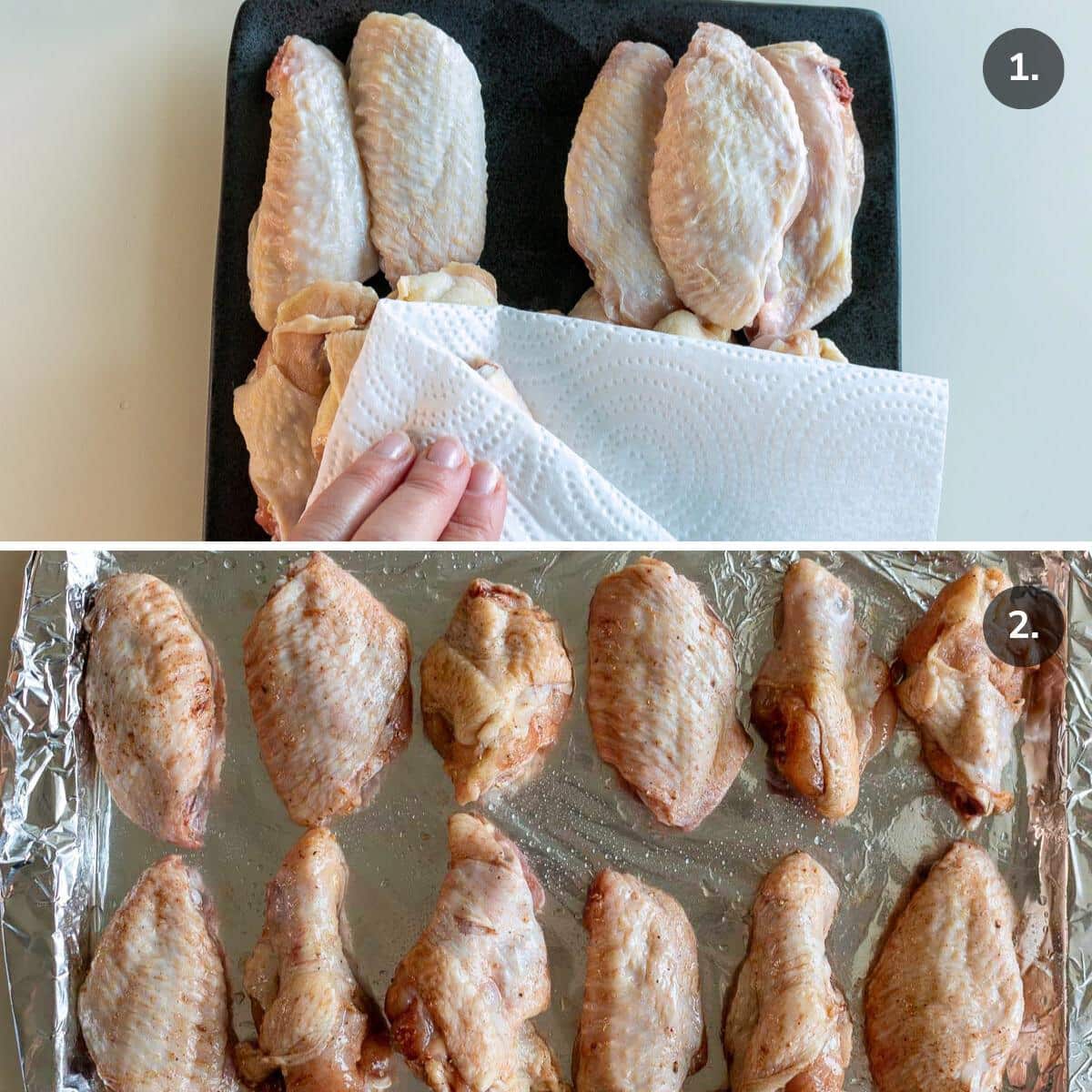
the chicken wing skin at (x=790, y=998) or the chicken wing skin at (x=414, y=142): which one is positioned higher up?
the chicken wing skin at (x=414, y=142)

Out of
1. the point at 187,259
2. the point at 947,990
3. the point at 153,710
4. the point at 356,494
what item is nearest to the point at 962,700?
the point at 947,990

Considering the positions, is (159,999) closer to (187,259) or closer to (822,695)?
(822,695)

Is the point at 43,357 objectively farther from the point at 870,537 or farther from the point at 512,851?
the point at 870,537

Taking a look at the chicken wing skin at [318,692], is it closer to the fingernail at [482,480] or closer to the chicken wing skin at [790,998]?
the fingernail at [482,480]

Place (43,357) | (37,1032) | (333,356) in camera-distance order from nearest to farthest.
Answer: (37,1032) < (333,356) < (43,357)

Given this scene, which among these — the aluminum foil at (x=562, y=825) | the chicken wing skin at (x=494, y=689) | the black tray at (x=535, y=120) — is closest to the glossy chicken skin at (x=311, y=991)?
the aluminum foil at (x=562, y=825)

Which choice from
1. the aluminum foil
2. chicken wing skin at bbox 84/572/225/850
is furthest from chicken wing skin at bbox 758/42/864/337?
chicken wing skin at bbox 84/572/225/850

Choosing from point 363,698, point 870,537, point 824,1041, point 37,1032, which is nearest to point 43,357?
point 363,698

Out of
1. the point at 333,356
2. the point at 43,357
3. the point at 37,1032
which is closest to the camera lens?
the point at 37,1032
